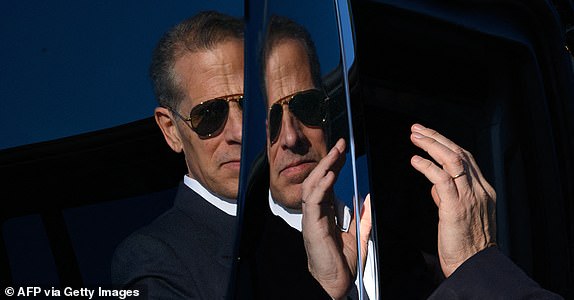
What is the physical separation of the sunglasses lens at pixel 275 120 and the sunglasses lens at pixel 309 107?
0.02m

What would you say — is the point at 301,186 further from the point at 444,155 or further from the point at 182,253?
the point at 444,155

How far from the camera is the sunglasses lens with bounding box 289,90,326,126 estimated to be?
105 centimetres

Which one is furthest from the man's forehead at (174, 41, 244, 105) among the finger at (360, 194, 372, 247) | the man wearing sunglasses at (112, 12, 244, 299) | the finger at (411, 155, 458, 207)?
the finger at (411, 155, 458, 207)

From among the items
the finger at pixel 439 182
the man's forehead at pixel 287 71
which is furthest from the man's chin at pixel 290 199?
the finger at pixel 439 182

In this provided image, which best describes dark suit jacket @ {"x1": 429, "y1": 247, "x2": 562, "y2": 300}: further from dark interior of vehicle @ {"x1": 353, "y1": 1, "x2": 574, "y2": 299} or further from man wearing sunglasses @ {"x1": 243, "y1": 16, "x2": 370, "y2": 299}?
man wearing sunglasses @ {"x1": 243, "y1": 16, "x2": 370, "y2": 299}

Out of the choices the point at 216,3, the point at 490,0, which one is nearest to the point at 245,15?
the point at 216,3

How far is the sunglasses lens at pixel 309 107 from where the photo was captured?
105 centimetres

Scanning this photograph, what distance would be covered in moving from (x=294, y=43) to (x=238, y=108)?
11cm

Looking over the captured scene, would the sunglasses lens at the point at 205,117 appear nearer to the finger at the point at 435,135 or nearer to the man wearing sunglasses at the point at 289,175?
the man wearing sunglasses at the point at 289,175

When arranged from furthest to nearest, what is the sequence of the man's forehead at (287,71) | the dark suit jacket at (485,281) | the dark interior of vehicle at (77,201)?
the dark suit jacket at (485,281), the man's forehead at (287,71), the dark interior of vehicle at (77,201)

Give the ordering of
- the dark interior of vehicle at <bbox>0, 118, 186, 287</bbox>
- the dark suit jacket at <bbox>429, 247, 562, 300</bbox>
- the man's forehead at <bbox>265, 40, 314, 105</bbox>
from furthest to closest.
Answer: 1. the dark suit jacket at <bbox>429, 247, 562, 300</bbox>
2. the man's forehead at <bbox>265, 40, 314, 105</bbox>
3. the dark interior of vehicle at <bbox>0, 118, 186, 287</bbox>

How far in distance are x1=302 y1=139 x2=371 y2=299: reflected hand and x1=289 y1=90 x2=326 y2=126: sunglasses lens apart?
43mm

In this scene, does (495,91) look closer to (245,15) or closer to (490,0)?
(490,0)

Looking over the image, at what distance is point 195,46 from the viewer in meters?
1.02
